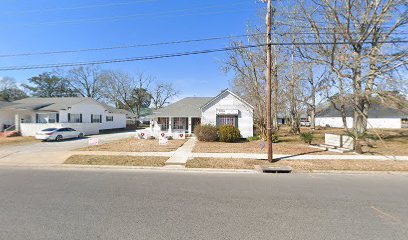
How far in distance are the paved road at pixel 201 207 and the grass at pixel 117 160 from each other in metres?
2.01

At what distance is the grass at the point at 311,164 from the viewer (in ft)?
29.2

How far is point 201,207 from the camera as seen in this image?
4656mm

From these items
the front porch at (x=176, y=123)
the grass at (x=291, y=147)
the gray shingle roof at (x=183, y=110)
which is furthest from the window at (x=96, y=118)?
the grass at (x=291, y=147)

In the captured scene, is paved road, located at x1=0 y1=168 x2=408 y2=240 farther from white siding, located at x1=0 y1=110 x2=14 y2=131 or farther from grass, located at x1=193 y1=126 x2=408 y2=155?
white siding, located at x1=0 y1=110 x2=14 y2=131

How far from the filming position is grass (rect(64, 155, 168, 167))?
943 cm

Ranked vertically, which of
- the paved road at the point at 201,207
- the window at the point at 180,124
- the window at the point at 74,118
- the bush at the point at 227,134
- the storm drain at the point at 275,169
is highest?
the window at the point at 74,118

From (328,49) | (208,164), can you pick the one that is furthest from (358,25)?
(208,164)

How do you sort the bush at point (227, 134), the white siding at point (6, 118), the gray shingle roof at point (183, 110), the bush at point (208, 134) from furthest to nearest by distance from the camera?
the white siding at point (6, 118)
the gray shingle roof at point (183, 110)
the bush at point (208, 134)
the bush at point (227, 134)

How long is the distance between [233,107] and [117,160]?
1421 centimetres

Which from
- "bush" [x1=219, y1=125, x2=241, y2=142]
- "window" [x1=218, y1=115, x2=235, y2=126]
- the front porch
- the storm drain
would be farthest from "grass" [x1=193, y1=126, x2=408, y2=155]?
the front porch

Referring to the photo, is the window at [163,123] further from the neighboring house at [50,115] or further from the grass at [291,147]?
the neighboring house at [50,115]

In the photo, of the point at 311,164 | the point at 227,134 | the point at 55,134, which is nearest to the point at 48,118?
the point at 55,134

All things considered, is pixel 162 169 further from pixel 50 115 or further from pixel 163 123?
pixel 50 115

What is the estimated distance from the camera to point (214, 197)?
5.33 metres
